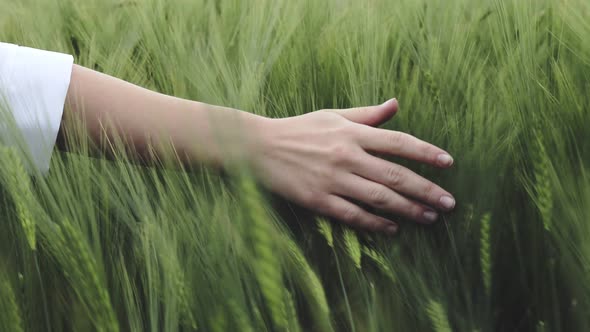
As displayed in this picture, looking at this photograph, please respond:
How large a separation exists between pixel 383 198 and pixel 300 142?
4.9 inches

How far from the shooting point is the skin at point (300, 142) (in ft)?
2.43

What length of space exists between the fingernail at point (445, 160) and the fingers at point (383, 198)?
50 millimetres

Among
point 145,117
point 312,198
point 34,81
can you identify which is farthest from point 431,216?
point 34,81

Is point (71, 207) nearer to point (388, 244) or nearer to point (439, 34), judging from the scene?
point (388, 244)

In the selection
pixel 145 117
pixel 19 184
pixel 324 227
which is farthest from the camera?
pixel 145 117

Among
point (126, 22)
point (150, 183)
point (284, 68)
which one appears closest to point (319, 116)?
point (284, 68)

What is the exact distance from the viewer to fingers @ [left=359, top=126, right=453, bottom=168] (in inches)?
27.6

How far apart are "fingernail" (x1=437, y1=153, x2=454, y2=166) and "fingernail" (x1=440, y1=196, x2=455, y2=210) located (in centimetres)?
4

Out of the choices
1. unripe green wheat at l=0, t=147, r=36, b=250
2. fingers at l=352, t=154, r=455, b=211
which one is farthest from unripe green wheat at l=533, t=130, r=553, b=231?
unripe green wheat at l=0, t=147, r=36, b=250

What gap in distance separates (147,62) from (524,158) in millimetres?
583

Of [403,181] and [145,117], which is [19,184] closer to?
[145,117]

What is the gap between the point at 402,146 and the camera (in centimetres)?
74

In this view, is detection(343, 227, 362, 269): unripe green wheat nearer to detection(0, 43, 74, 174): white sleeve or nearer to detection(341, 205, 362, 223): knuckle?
detection(341, 205, 362, 223): knuckle

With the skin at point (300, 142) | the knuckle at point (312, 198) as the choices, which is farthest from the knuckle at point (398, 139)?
the knuckle at point (312, 198)
